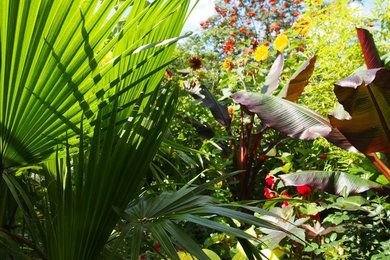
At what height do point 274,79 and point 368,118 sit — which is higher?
point 274,79

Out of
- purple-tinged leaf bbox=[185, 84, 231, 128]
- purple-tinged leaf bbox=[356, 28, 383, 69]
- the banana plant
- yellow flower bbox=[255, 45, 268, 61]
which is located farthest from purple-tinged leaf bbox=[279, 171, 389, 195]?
yellow flower bbox=[255, 45, 268, 61]

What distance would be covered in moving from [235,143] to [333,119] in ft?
5.23

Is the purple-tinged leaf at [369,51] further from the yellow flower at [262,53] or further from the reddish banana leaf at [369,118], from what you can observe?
the yellow flower at [262,53]

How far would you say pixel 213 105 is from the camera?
3504 millimetres

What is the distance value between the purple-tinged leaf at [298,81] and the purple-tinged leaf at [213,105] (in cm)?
69

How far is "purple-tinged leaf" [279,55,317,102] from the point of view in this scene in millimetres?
2697

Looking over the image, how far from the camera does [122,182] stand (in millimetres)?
916

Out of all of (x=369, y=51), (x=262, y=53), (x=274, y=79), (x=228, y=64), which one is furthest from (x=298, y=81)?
(x=228, y=64)

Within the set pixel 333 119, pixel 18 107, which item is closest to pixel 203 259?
pixel 18 107

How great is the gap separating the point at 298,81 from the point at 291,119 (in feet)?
1.53

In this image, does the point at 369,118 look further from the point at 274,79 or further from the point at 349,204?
the point at 274,79

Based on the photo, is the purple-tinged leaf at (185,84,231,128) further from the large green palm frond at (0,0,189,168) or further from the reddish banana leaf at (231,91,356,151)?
the large green palm frond at (0,0,189,168)

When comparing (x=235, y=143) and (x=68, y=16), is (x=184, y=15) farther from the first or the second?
(x=235, y=143)

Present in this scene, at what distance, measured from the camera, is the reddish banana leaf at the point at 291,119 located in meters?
2.37
